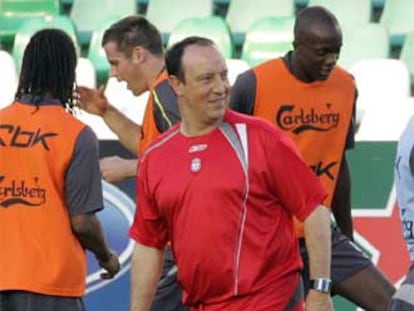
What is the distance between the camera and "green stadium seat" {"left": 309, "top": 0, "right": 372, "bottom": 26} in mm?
11016

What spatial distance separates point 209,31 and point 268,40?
43cm

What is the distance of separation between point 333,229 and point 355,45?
4.46 m

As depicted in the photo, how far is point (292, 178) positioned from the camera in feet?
15.5

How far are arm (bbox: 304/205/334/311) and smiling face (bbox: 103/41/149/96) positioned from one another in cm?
151

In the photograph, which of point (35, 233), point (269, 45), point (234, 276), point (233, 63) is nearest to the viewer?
point (234, 276)

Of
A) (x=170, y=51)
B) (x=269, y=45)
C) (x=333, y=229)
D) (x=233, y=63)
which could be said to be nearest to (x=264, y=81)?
(x=333, y=229)

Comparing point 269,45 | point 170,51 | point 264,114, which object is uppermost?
point 170,51

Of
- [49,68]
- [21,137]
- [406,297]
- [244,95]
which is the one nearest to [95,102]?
[244,95]

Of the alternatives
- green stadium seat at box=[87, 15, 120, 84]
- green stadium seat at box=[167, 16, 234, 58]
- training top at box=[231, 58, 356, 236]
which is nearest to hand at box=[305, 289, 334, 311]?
training top at box=[231, 58, 356, 236]

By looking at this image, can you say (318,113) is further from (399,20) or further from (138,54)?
(399,20)

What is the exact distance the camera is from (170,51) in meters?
5.01

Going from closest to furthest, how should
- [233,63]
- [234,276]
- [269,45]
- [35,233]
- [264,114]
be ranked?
[234,276] → [35,233] → [264,114] → [233,63] → [269,45]

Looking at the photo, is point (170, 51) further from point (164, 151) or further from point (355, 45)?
point (355, 45)

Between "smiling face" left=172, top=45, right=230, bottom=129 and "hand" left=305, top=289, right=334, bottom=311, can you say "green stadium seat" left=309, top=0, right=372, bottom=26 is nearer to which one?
"smiling face" left=172, top=45, right=230, bottom=129
